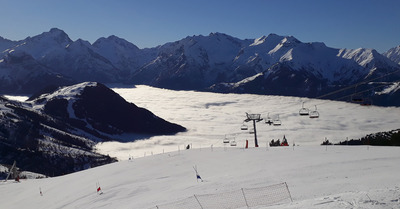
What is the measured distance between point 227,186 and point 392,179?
14718 millimetres

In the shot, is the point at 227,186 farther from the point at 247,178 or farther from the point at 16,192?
the point at 16,192

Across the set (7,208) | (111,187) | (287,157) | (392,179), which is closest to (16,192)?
(7,208)

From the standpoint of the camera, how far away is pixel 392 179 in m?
31.3

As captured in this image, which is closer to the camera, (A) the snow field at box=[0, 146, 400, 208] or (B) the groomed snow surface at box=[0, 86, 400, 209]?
(B) the groomed snow surface at box=[0, 86, 400, 209]

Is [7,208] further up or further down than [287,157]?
further down

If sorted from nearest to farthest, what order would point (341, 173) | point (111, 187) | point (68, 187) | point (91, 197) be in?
point (341, 173), point (91, 197), point (111, 187), point (68, 187)

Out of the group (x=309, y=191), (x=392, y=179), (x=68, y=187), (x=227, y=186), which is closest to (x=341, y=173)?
(x=392, y=179)

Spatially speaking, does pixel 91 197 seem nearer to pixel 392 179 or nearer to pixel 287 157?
pixel 287 157

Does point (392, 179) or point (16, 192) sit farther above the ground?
point (392, 179)

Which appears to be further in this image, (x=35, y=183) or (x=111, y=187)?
(x=35, y=183)

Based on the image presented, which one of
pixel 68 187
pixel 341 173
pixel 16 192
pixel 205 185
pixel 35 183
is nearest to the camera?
pixel 341 173

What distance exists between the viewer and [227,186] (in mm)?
37125

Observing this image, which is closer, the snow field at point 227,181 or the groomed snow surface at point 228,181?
the groomed snow surface at point 228,181

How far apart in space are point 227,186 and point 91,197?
17.9m
